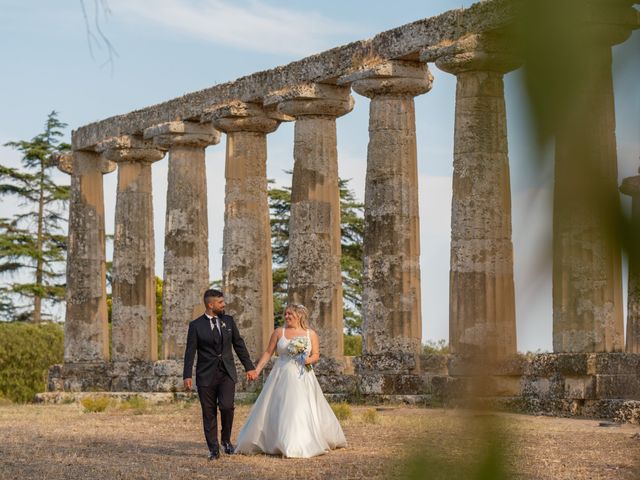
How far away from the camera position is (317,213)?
31234 mm

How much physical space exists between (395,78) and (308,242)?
4717 mm

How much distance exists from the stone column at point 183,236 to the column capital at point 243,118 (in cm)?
219

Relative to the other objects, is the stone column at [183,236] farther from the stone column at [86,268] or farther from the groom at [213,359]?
the groom at [213,359]

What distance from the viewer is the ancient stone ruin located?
2362 cm

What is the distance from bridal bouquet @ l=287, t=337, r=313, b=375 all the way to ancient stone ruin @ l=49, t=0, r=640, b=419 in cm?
184

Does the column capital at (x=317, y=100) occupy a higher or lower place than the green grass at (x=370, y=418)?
higher

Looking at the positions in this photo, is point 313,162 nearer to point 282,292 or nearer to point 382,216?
point 382,216

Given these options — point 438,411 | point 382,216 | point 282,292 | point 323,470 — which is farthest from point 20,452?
point 282,292

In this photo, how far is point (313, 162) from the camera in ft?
103

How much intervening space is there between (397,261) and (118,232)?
41.0ft

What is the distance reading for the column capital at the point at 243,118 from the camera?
3381cm

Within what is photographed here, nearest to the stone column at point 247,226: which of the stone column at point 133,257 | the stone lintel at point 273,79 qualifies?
the stone lintel at point 273,79

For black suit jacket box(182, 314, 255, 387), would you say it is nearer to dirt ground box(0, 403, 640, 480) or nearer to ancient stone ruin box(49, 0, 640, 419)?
dirt ground box(0, 403, 640, 480)

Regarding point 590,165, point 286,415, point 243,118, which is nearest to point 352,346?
point 243,118
